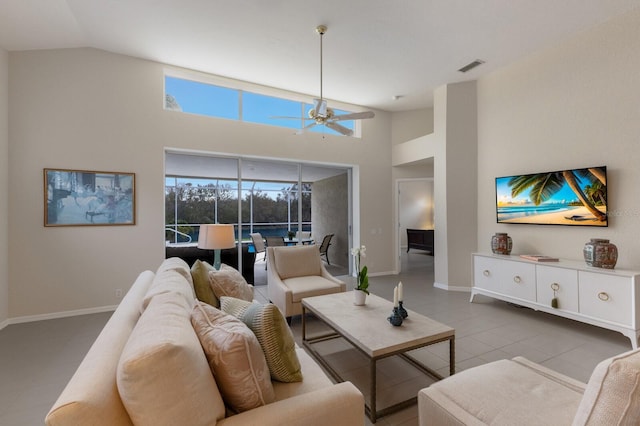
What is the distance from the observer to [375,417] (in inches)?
75.9

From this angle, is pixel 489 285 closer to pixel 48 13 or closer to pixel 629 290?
pixel 629 290

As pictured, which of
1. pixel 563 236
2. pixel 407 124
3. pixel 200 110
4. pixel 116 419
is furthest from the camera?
pixel 407 124

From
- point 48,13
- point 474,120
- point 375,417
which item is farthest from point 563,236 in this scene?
point 48,13

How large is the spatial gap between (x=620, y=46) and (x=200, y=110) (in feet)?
18.9

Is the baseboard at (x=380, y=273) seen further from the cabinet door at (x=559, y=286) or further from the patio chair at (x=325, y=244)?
the cabinet door at (x=559, y=286)

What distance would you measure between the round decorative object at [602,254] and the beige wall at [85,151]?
5.27 meters

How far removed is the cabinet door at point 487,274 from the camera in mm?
4141

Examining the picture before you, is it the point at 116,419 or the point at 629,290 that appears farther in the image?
the point at 629,290

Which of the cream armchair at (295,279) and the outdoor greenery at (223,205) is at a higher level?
the outdoor greenery at (223,205)

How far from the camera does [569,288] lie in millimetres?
3342

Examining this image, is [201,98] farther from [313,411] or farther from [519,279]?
[519,279]

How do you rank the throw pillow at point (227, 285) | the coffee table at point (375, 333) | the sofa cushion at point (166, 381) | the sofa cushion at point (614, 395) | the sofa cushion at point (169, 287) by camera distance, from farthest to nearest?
the throw pillow at point (227, 285) < the coffee table at point (375, 333) < the sofa cushion at point (169, 287) < the sofa cushion at point (166, 381) < the sofa cushion at point (614, 395)

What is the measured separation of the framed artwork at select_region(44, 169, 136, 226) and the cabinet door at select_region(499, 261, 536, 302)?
5.42 m

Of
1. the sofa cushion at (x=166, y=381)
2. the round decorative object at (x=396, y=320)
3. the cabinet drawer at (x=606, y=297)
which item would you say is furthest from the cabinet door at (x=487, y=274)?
the sofa cushion at (x=166, y=381)
